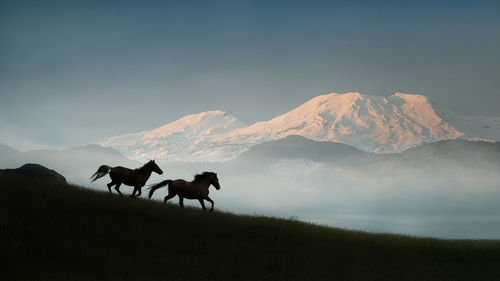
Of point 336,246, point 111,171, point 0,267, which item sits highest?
point 111,171

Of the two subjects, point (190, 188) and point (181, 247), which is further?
point (190, 188)

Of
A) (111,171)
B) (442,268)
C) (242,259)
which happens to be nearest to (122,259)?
(242,259)

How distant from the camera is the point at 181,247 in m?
21.0

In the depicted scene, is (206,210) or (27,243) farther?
(206,210)

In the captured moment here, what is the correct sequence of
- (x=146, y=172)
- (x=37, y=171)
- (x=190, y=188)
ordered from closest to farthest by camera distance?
(x=190, y=188) → (x=146, y=172) → (x=37, y=171)

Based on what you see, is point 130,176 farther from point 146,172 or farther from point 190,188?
point 190,188

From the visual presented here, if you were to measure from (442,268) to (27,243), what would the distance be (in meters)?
19.1

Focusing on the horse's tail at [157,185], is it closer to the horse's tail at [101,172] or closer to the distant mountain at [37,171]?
the horse's tail at [101,172]

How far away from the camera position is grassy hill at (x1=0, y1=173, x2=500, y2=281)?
18.0 m

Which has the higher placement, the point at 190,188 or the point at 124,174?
the point at 124,174

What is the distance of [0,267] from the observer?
16422 millimetres

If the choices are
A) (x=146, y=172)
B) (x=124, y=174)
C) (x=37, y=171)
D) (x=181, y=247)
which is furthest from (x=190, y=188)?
(x=37, y=171)

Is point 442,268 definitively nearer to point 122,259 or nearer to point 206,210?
point 206,210

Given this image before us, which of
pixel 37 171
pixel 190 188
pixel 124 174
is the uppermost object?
pixel 37 171
